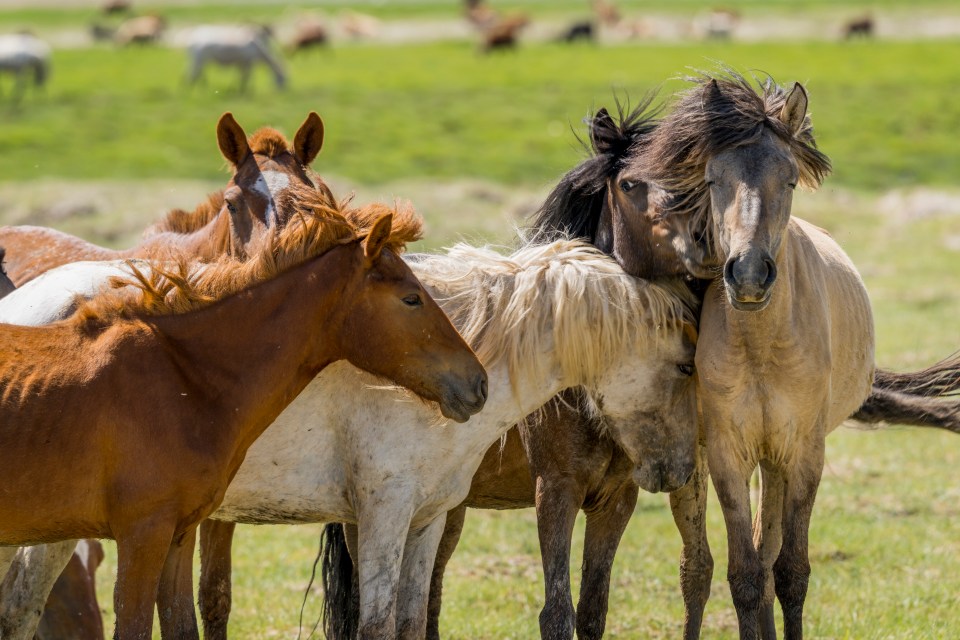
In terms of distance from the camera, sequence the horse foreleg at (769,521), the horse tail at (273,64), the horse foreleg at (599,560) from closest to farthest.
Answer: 1. the horse foreleg at (599,560)
2. the horse foreleg at (769,521)
3. the horse tail at (273,64)

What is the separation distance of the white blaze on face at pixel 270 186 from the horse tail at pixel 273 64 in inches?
1341

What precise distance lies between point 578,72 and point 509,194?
20.3 meters

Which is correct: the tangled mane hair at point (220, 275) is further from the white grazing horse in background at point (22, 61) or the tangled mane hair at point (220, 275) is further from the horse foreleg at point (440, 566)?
the white grazing horse in background at point (22, 61)

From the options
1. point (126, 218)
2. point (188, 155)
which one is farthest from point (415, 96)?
point (126, 218)

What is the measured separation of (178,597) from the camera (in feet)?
15.9

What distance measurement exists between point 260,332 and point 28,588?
187 cm

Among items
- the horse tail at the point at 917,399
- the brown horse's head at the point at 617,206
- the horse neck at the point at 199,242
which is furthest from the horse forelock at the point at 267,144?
the horse tail at the point at 917,399

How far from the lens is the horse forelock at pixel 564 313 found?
502cm

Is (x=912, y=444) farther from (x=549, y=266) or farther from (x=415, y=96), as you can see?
(x=415, y=96)

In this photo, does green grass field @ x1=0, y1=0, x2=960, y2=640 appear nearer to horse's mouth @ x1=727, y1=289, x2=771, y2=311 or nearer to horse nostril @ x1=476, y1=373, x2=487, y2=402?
horse's mouth @ x1=727, y1=289, x2=771, y2=311

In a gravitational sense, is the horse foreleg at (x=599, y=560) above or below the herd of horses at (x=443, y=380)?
below

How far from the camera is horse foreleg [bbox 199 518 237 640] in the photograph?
5.73 metres

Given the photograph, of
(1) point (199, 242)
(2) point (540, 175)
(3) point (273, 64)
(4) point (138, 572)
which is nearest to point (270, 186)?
(1) point (199, 242)

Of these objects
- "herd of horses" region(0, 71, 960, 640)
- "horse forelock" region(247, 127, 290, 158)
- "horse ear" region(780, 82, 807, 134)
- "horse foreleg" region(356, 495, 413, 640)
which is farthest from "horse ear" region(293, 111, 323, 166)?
"horse ear" region(780, 82, 807, 134)
